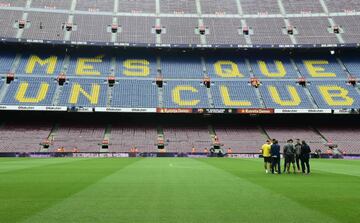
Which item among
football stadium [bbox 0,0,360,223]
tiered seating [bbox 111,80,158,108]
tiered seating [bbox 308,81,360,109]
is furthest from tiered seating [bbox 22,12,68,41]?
tiered seating [bbox 308,81,360,109]

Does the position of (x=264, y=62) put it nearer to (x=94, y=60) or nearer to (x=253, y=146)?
(x=253, y=146)

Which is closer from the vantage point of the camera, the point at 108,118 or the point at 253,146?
the point at 253,146

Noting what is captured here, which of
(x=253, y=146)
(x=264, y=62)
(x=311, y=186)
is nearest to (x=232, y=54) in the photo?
(x=264, y=62)

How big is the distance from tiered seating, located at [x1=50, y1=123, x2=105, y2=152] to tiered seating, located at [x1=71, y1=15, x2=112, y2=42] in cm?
1431

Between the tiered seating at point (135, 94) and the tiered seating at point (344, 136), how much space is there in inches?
941

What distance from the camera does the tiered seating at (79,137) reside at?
50.9 m

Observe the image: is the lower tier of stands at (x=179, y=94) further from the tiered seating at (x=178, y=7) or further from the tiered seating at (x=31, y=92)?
the tiered seating at (x=178, y=7)

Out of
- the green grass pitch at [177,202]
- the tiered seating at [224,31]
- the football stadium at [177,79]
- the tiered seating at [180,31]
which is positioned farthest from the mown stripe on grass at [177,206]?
the tiered seating at [224,31]

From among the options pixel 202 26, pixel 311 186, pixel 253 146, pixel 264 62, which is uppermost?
pixel 202 26

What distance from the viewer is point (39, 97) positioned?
53.8 m

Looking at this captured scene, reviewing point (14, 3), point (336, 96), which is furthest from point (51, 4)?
point (336, 96)

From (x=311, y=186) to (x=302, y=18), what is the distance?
5899 cm

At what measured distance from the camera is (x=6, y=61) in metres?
59.7

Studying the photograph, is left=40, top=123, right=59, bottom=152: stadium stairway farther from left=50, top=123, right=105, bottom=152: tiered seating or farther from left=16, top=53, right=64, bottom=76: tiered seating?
left=16, top=53, right=64, bottom=76: tiered seating
